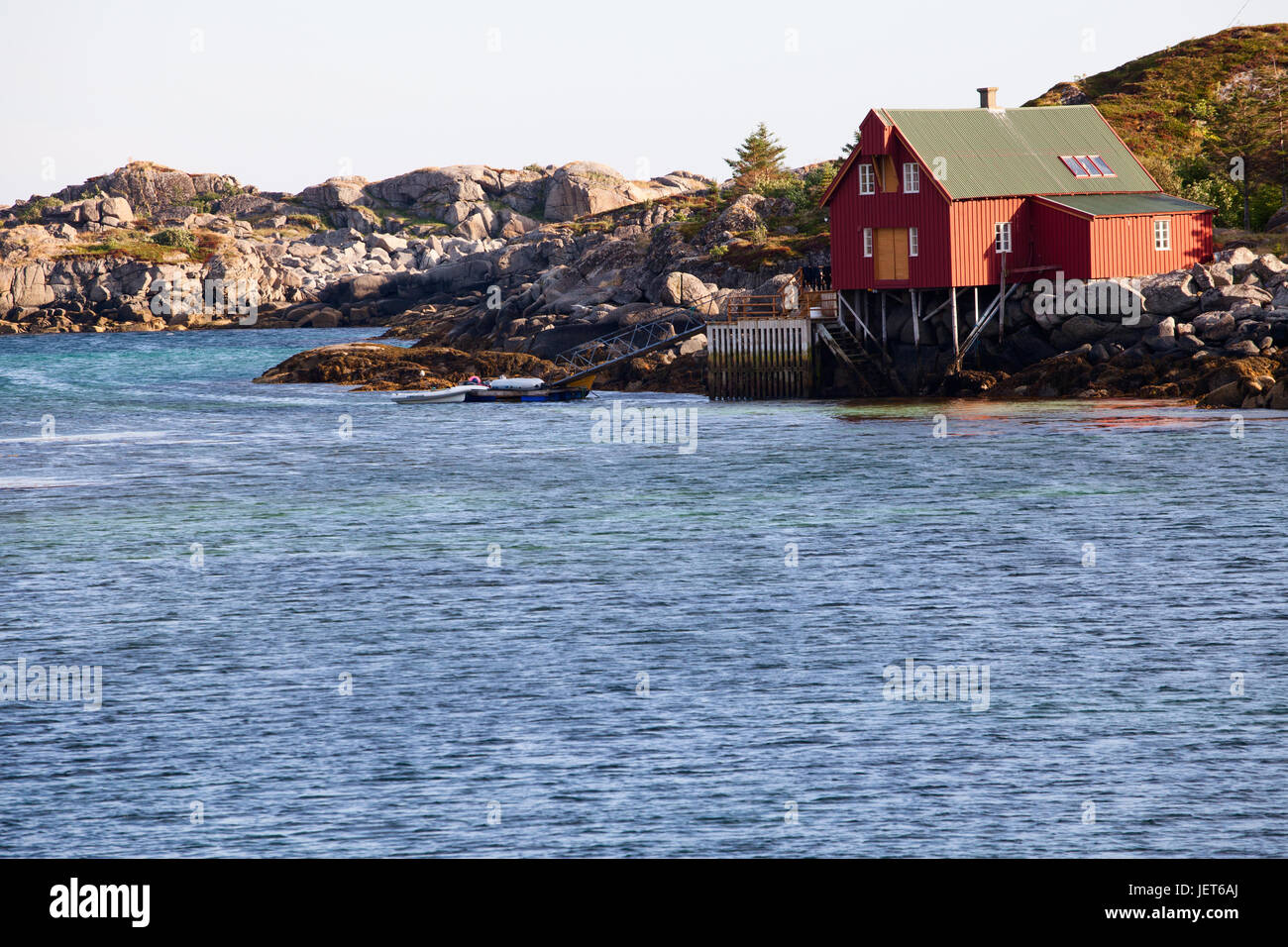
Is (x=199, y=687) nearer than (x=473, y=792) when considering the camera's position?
No

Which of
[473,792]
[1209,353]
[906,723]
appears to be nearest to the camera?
[473,792]

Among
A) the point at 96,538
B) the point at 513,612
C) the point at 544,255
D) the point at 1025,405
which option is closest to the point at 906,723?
the point at 513,612

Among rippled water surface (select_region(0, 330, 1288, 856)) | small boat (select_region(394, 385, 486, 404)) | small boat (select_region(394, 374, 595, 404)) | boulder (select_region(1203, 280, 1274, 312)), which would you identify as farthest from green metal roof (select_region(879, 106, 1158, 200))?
small boat (select_region(394, 385, 486, 404))

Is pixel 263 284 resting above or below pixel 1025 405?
above

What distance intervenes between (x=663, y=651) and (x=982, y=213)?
4211 centimetres

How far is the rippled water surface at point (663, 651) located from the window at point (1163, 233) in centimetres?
1588

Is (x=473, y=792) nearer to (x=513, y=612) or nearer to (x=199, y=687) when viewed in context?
Result: (x=199, y=687)

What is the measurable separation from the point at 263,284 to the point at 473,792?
7412 inches

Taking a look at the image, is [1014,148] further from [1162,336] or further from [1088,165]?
[1162,336]

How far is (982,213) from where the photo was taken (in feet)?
196

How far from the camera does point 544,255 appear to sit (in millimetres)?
133125

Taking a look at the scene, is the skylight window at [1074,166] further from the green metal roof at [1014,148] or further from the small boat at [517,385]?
the small boat at [517,385]

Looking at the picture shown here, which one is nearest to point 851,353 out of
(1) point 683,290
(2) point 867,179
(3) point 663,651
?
(2) point 867,179
